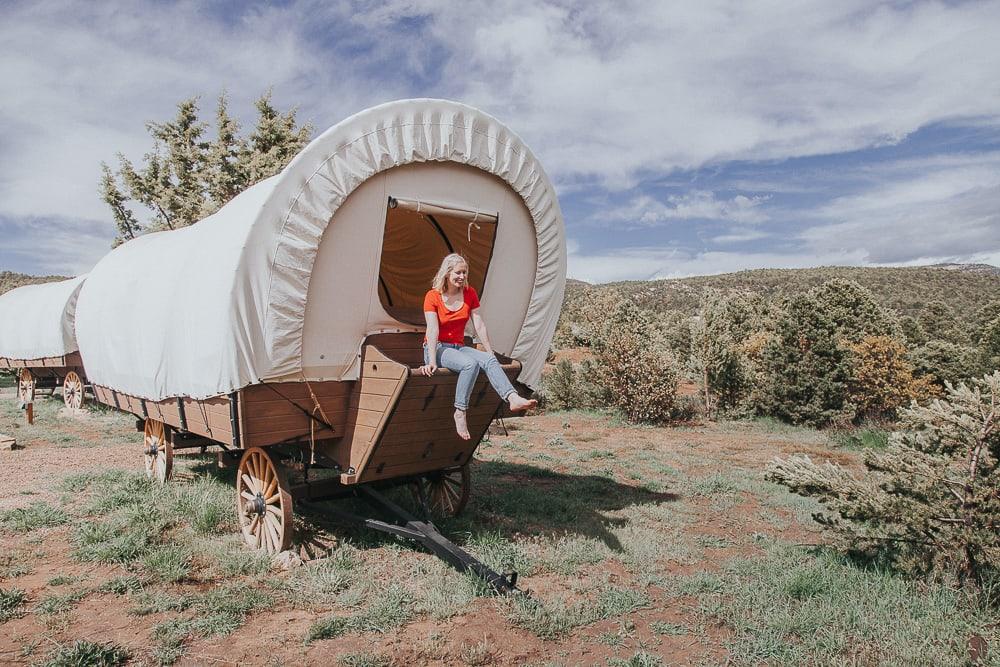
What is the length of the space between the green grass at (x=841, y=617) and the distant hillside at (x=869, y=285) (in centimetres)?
3915

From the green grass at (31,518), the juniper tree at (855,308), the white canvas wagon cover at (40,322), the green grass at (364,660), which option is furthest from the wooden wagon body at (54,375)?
the juniper tree at (855,308)

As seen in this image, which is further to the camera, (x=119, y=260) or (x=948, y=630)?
(x=119, y=260)

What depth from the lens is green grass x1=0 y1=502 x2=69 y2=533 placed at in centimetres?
547

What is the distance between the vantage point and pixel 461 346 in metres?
4.59

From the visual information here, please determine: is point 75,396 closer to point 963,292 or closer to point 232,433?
point 232,433

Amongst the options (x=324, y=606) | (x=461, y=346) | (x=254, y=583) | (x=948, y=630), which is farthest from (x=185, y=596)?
(x=948, y=630)

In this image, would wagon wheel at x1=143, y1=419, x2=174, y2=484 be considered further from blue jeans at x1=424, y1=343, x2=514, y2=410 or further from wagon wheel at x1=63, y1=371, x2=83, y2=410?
wagon wheel at x1=63, y1=371, x2=83, y2=410

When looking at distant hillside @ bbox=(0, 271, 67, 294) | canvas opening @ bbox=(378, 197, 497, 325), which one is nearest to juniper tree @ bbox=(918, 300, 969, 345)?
canvas opening @ bbox=(378, 197, 497, 325)

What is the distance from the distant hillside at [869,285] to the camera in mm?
45625

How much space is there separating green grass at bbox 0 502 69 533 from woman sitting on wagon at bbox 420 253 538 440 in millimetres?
4133

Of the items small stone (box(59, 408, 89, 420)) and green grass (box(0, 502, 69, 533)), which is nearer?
green grass (box(0, 502, 69, 533))

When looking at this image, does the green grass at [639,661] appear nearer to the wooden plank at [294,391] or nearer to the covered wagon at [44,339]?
the wooden plank at [294,391]

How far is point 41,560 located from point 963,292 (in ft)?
197

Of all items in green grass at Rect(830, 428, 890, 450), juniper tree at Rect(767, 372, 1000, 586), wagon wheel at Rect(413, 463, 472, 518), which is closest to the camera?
juniper tree at Rect(767, 372, 1000, 586)
